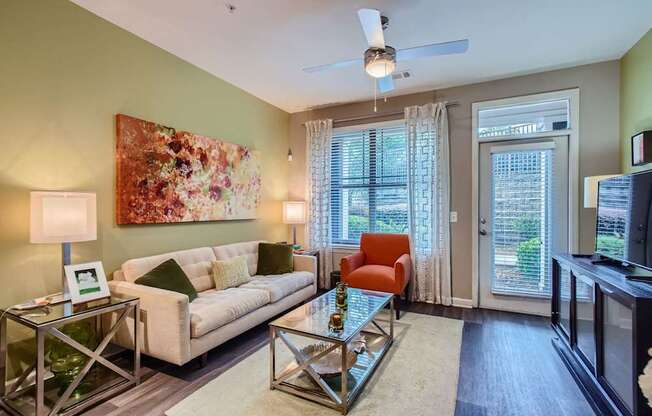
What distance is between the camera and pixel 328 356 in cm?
232

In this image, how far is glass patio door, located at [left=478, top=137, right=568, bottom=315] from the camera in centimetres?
346

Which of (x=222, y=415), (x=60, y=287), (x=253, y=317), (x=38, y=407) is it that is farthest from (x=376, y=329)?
(x=60, y=287)

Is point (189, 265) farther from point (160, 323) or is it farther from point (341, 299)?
point (341, 299)

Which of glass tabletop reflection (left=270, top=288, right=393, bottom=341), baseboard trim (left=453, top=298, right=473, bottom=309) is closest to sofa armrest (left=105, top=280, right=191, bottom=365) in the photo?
glass tabletop reflection (left=270, top=288, right=393, bottom=341)

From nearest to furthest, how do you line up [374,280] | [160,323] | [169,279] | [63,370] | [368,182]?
[63,370] < [160,323] < [169,279] < [374,280] < [368,182]

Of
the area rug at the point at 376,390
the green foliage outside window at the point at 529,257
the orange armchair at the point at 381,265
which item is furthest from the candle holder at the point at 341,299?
the green foliage outside window at the point at 529,257

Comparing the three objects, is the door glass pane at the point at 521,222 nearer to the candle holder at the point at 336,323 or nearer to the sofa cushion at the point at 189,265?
the candle holder at the point at 336,323

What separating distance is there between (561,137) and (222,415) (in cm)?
416

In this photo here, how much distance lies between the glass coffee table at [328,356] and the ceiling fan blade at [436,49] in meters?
2.04

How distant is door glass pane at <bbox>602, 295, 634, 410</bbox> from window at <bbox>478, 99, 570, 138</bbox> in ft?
7.69

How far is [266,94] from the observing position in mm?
4223

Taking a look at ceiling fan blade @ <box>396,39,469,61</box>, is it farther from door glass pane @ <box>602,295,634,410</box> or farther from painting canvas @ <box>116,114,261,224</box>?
painting canvas @ <box>116,114,261,224</box>

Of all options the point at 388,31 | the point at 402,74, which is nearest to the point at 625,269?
the point at 388,31

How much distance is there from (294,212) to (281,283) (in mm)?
1475
